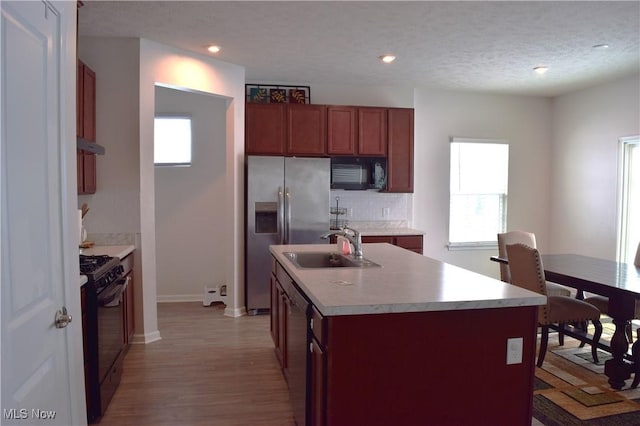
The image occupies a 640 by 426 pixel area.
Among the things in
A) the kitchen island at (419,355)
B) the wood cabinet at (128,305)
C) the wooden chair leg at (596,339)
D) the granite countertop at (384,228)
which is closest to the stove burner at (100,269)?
the wood cabinet at (128,305)

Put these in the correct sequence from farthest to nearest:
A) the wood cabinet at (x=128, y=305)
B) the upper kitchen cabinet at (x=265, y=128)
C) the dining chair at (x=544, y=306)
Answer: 1. the upper kitchen cabinet at (x=265, y=128)
2. the wood cabinet at (x=128, y=305)
3. the dining chair at (x=544, y=306)

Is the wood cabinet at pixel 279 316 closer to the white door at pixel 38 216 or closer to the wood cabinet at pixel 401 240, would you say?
the white door at pixel 38 216

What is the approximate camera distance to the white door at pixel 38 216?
1.31 metres

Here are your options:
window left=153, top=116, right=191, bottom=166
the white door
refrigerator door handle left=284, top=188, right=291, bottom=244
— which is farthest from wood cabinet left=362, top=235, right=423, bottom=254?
the white door

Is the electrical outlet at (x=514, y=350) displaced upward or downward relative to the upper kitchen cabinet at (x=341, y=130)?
downward

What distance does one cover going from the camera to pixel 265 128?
201 inches

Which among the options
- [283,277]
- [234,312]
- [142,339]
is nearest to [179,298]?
[234,312]

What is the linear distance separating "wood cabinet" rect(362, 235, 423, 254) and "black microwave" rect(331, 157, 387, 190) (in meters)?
0.70

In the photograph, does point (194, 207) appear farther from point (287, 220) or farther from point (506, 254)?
point (506, 254)

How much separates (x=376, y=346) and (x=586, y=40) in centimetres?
353

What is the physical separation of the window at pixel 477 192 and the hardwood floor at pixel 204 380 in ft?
10.1

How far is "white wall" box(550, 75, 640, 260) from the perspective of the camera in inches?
206

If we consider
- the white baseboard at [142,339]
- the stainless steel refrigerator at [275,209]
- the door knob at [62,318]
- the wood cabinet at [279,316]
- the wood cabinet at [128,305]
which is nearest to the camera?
the door knob at [62,318]

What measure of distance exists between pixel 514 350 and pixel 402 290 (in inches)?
21.7
